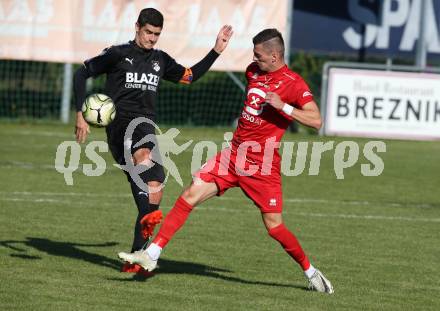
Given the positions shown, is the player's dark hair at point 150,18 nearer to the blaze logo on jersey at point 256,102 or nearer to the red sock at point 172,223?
the blaze logo on jersey at point 256,102

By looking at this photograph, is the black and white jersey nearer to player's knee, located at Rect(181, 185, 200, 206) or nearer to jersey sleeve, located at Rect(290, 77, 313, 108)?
player's knee, located at Rect(181, 185, 200, 206)

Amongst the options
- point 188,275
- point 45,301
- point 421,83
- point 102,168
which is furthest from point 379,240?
point 421,83

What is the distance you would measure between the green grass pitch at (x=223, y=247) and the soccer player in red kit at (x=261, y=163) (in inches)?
18.4

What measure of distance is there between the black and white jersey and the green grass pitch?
1466mm

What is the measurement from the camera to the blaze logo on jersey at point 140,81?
10250 millimetres

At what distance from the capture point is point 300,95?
30.1 ft

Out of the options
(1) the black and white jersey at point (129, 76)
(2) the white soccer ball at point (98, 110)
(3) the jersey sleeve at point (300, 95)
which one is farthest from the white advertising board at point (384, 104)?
(3) the jersey sleeve at point (300, 95)

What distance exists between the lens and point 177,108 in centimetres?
3044

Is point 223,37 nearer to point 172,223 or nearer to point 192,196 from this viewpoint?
point 192,196

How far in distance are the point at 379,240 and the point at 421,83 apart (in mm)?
13948

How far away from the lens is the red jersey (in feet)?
30.4

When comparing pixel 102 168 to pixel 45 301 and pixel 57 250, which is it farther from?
pixel 45 301

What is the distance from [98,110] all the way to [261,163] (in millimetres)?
1577

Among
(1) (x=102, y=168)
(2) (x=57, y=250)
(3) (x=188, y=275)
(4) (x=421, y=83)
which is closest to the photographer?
(3) (x=188, y=275)
